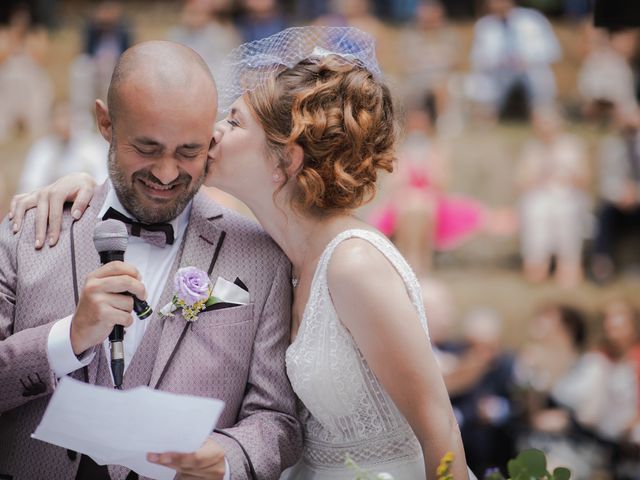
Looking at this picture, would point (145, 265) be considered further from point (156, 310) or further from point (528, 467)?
point (528, 467)

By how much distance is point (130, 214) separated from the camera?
271 centimetres

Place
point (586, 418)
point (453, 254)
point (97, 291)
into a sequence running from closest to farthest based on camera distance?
1. point (97, 291)
2. point (586, 418)
3. point (453, 254)

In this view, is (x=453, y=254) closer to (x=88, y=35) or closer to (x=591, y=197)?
(x=591, y=197)

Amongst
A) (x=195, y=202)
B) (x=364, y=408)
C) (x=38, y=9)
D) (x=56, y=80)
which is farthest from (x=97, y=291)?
(x=38, y=9)

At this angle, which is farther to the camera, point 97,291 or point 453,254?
point 453,254

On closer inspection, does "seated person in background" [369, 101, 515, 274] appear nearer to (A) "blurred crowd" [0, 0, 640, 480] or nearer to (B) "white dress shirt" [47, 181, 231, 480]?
(A) "blurred crowd" [0, 0, 640, 480]

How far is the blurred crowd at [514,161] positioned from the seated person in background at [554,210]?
1 centimetres

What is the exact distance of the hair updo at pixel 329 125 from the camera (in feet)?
8.88

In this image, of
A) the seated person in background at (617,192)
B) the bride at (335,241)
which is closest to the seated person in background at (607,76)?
the seated person in background at (617,192)

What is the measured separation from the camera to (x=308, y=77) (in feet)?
9.06

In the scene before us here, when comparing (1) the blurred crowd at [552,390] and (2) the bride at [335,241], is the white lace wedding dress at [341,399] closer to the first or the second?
(2) the bride at [335,241]

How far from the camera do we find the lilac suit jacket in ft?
8.29

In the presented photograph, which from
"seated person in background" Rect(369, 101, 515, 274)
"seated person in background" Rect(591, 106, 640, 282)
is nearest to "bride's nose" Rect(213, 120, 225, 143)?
"seated person in background" Rect(369, 101, 515, 274)

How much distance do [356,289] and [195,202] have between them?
585 millimetres
